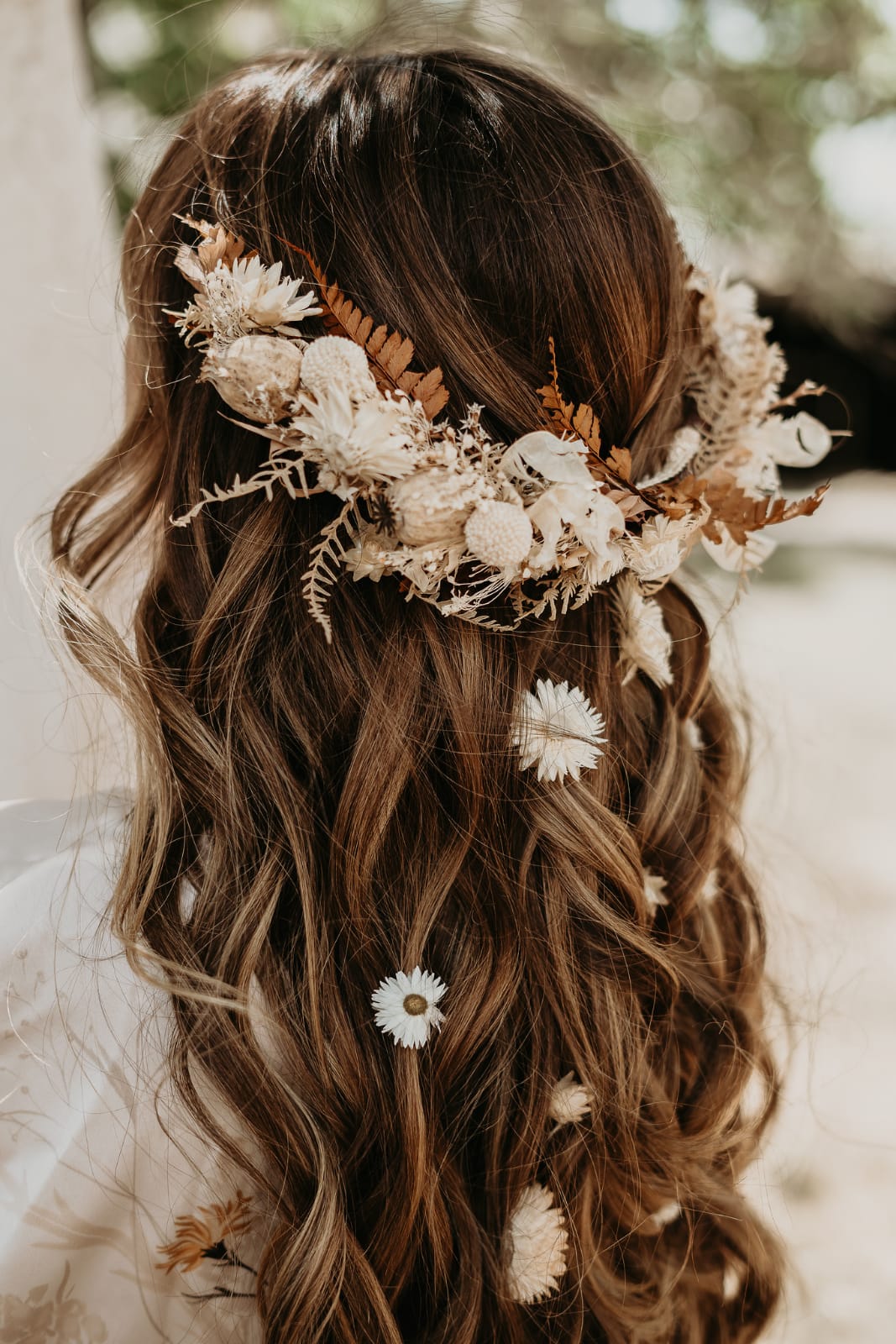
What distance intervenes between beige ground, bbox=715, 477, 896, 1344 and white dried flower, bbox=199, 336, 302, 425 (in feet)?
3.09

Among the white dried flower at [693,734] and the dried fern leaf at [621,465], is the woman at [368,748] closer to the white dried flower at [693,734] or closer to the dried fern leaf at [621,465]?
the dried fern leaf at [621,465]

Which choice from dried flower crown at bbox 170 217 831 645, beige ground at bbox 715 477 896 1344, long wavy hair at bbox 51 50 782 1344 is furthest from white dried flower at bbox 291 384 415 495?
beige ground at bbox 715 477 896 1344

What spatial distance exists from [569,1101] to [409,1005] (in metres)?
0.23

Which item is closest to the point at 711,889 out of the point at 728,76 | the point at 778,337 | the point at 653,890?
the point at 653,890

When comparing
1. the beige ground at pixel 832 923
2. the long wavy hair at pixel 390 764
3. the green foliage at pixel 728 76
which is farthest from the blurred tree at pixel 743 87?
the long wavy hair at pixel 390 764

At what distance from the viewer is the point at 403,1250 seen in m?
0.96

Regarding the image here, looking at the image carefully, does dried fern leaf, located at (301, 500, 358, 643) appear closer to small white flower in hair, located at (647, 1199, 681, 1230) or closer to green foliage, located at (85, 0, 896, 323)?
small white flower in hair, located at (647, 1199, 681, 1230)

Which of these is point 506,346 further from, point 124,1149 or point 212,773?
point 124,1149

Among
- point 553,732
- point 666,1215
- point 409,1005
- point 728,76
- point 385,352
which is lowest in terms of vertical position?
point 666,1215

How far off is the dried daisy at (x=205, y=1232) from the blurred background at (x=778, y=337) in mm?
510

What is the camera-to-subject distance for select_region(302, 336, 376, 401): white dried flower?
2.80 ft

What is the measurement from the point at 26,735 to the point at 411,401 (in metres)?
1.23

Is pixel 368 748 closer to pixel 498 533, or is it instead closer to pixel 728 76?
pixel 498 533

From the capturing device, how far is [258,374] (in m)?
0.86
